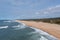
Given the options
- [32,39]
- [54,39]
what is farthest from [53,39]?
[32,39]

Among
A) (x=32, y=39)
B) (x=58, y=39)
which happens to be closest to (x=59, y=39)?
(x=58, y=39)

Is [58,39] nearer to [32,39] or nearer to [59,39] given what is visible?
[59,39]

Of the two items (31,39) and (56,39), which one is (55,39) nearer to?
(56,39)

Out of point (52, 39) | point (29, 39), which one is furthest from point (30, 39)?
point (52, 39)

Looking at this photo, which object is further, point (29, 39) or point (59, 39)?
point (29, 39)

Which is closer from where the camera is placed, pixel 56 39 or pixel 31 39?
pixel 56 39

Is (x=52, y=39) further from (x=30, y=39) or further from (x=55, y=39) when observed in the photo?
(x=30, y=39)

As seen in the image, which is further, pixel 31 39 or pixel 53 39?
pixel 31 39
